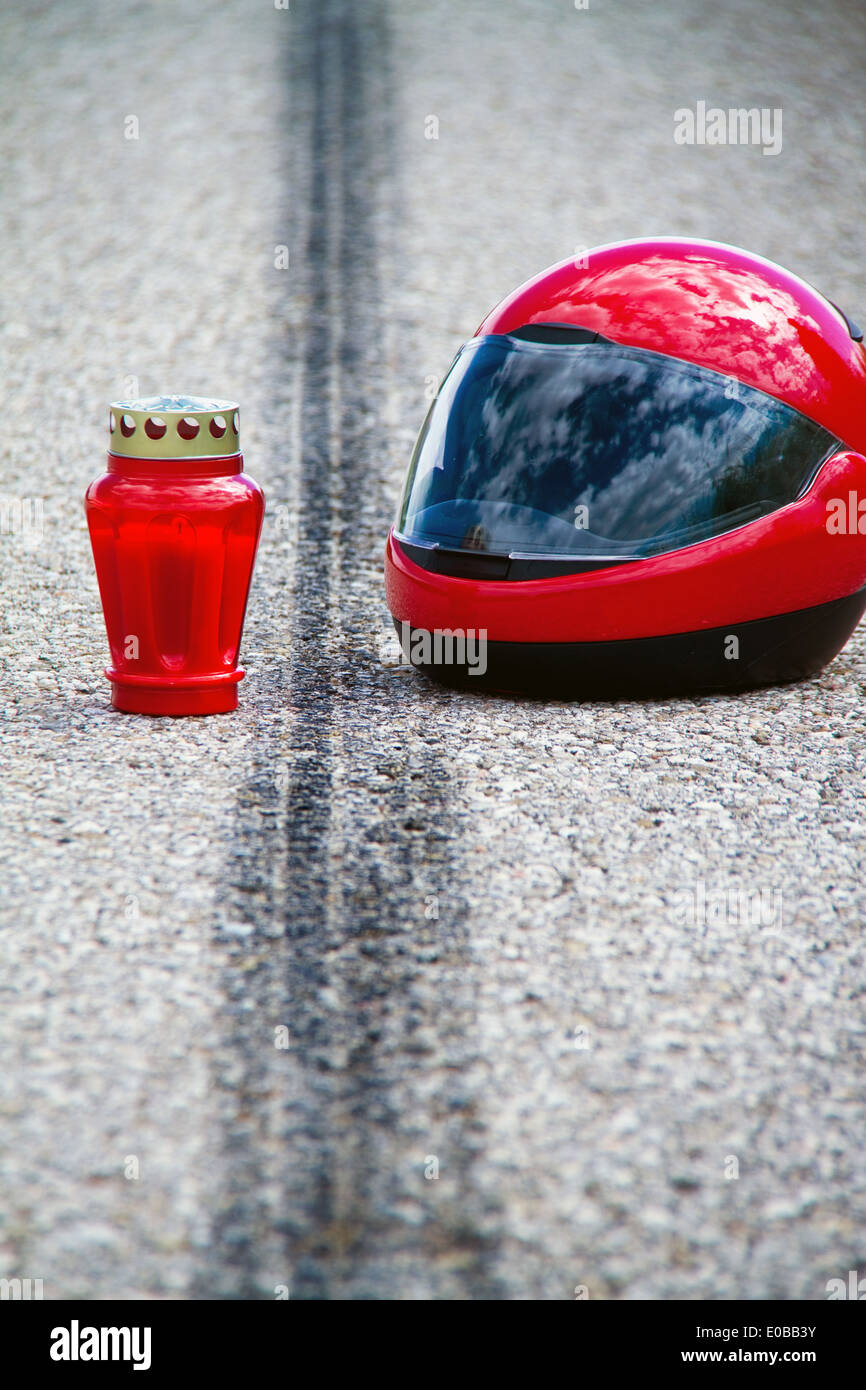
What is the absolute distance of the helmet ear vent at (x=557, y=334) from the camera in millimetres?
3748

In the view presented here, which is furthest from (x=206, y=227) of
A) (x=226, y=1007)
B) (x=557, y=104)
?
(x=226, y=1007)

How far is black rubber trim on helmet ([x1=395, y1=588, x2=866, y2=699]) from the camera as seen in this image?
3.78 m

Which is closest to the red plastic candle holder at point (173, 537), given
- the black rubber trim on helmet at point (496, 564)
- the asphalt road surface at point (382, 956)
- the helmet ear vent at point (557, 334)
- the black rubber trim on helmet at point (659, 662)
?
the asphalt road surface at point (382, 956)

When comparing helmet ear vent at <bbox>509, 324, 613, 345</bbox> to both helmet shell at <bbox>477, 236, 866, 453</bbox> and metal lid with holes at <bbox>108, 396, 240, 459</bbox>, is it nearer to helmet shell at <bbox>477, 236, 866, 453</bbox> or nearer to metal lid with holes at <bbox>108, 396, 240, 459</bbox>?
helmet shell at <bbox>477, 236, 866, 453</bbox>

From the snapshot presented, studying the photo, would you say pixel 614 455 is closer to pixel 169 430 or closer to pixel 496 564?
pixel 496 564

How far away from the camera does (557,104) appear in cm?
1151

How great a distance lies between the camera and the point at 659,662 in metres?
3.81

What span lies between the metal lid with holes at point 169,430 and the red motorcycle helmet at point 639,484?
690 millimetres

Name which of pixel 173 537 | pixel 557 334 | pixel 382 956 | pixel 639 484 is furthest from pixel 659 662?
pixel 382 956

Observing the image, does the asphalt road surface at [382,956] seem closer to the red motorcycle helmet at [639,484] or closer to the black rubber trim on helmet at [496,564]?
the red motorcycle helmet at [639,484]

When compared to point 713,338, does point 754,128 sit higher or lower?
higher
